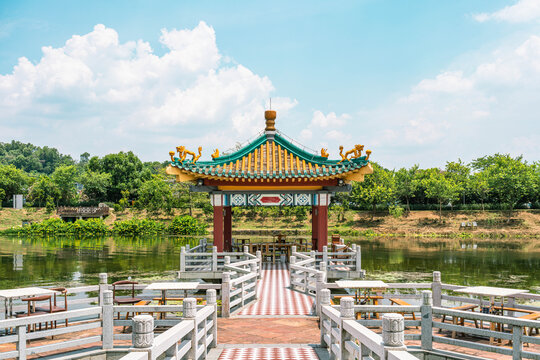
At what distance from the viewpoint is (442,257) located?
99.9 ft

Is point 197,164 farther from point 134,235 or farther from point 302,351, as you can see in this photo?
point 134,235

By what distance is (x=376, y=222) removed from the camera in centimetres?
5216

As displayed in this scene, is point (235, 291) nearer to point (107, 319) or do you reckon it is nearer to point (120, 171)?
point (107, 319)

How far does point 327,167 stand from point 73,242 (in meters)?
31.1

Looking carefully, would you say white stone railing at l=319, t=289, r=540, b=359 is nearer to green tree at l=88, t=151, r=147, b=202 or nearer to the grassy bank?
the grassy bank

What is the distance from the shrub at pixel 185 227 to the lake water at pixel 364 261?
6867 mm

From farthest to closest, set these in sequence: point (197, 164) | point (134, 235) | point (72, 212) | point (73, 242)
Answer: point (72, 212)
point (134, 235)
point (73, 242)
point (197, 164)

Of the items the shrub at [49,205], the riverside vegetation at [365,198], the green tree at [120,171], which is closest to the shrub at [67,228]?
the riverside vegetation at [365,198]

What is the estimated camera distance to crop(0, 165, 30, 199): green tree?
60.6 m

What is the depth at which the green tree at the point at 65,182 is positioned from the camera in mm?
58969

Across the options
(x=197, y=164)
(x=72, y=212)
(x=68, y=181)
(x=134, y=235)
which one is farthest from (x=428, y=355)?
(x=68, y=181)

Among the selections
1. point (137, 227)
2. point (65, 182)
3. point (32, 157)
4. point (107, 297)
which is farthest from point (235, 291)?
point (32, 157)

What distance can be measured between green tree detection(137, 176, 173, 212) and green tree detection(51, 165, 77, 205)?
10567mm

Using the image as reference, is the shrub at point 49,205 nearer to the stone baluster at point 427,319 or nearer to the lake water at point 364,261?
the lake water at point 364,261
